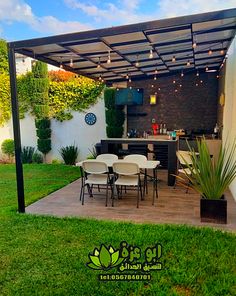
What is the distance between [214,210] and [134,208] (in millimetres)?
1384

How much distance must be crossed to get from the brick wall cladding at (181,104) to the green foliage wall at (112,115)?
27.0 inches

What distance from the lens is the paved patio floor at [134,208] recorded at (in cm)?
423

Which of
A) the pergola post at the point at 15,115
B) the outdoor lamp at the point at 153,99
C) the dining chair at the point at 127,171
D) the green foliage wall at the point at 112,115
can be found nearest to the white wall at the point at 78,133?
the green foliage wall at the point at 112,115

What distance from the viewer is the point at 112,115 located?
9070 mm

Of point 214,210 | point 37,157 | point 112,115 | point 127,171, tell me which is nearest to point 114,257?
point 214,210

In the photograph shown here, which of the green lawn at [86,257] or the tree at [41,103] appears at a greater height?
the tree at [41,103]

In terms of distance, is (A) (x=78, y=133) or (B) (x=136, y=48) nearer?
(B) (x=136, y=48)

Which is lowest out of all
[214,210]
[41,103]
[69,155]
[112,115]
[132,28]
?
[214,210]

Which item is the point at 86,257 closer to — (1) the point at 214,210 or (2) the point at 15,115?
(1) the point at 214,210

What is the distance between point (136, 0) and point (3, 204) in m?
6.57

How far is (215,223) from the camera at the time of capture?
13.1 feet

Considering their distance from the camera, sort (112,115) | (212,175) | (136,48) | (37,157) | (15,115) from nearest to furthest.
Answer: (212,175), (15,115), (136,48), (112,115), (37,157)

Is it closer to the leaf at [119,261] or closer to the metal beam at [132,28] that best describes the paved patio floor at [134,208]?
the leaf at [119,261]

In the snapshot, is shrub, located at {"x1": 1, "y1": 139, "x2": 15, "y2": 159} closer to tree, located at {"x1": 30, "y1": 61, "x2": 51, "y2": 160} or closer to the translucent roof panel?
tree, located at {"x1": 30, "y1": 61, "x2": 51, "y2": 160}
